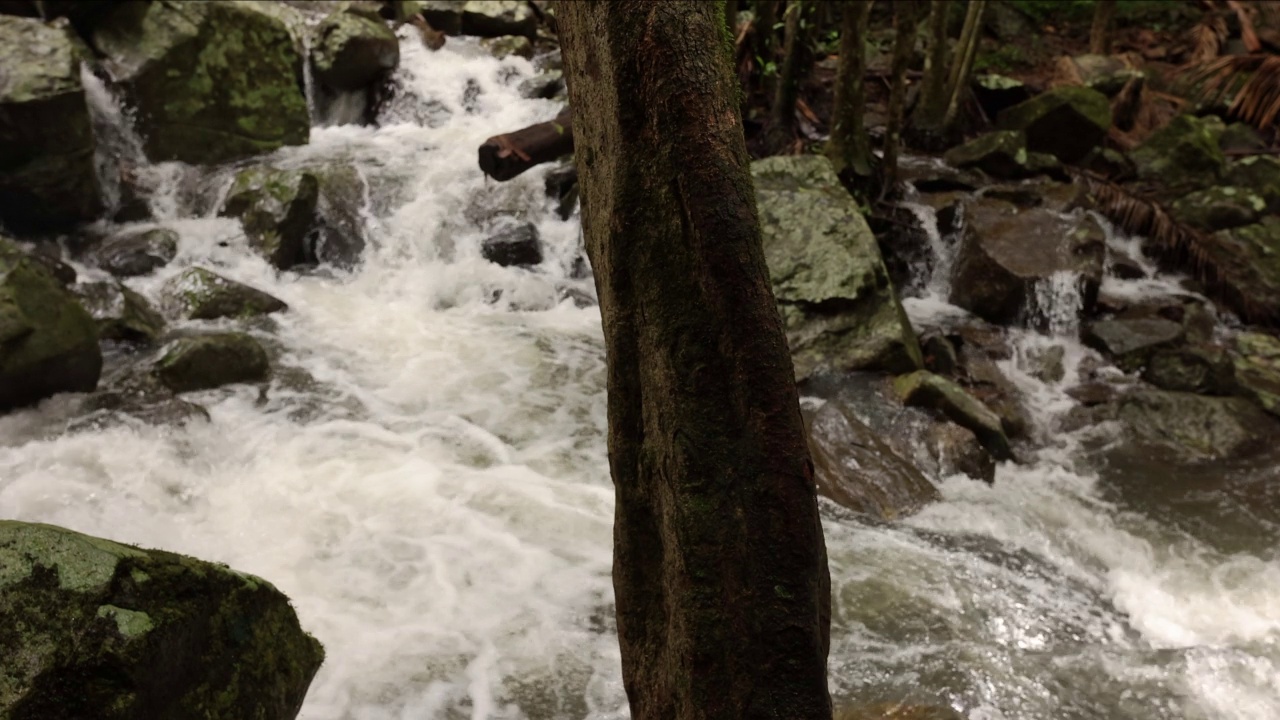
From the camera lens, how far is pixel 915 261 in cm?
810

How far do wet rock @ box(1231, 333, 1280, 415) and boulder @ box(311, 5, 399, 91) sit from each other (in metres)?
9.74

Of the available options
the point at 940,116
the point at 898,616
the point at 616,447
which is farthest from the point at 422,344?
the point at 940,116

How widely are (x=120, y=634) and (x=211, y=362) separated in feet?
12.9

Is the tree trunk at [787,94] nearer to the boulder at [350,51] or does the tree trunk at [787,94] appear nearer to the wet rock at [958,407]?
the wet rock at [958,407]

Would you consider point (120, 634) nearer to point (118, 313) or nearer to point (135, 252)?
point (118, 313)

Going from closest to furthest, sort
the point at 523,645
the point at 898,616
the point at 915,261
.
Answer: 1. the point at 523,645
2. the point at 898,616
3. the point at 915,261

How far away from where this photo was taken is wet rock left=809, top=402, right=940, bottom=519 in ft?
15.6

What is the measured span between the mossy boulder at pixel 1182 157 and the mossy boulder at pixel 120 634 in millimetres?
10098

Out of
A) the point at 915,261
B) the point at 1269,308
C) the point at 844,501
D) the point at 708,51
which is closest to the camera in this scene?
the point at 708,51

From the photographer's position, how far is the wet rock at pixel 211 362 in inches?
205

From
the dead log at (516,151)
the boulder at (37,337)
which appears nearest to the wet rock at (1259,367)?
the dead log at (516,151)

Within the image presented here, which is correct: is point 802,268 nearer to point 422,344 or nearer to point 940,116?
point 422,344

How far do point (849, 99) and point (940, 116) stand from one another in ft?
10.2

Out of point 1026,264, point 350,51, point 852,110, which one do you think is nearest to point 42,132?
point 350,51
